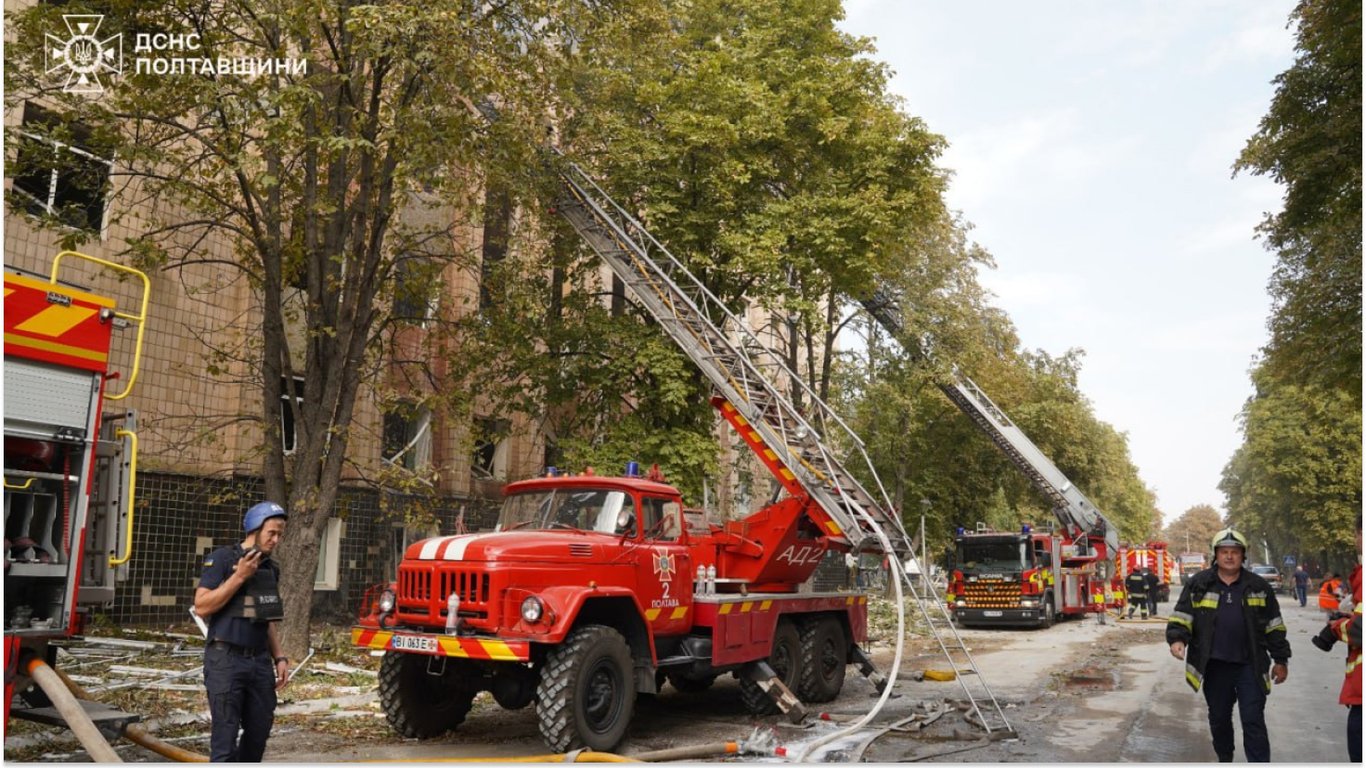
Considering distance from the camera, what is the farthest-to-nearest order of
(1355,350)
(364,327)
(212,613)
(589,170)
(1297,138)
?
(589,170) < (1355,350) < (1297,138) < (364,327) < (212,613)

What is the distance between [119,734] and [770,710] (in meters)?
6.31

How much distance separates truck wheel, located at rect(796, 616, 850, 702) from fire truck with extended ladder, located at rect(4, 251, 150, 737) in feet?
23.9

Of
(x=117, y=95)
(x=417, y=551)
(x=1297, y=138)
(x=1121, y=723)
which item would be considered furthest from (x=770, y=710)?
(x=1297, y=138)

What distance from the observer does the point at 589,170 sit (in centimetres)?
1830

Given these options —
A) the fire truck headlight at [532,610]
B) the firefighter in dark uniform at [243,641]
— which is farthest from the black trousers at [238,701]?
the fire truck headlight at [532,610]

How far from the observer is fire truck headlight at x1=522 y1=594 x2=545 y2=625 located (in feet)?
26.5

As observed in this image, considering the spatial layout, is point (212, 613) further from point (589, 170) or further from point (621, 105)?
point (621, 105)

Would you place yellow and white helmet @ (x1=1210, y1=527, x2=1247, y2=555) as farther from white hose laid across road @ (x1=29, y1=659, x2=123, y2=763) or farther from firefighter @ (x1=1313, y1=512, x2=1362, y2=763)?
white hose laid across road @ (x1=29, y1=659, x2=123, y2=763)

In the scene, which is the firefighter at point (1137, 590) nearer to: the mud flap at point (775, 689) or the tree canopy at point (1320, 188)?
the tree canopy at point (1320, 188)

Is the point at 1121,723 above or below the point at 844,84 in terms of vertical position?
below

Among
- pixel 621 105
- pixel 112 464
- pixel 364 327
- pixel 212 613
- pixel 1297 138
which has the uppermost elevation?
pixel 621 105

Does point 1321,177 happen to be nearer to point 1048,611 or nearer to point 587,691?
point 587,691

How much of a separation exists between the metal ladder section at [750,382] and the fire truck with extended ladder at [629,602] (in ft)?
0.14

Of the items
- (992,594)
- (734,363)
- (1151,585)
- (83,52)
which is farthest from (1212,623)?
(1151,585)
